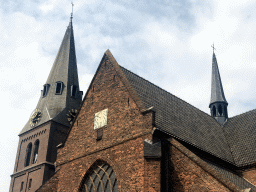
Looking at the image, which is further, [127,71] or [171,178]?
[127,71]

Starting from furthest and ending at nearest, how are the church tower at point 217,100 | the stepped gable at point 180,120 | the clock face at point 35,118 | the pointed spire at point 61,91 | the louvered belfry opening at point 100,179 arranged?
the clock face at point 35,118, the pointed spire at point 61,91, the church tower at point 217,100, the stepped gable at point 180,120, the louvered belfry opening at point 100,179

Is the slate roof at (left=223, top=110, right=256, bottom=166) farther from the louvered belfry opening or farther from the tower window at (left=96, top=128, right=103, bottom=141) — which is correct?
the tower window at (left=96, top=128, right=103, bottom=141)

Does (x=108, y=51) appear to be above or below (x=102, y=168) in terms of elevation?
above

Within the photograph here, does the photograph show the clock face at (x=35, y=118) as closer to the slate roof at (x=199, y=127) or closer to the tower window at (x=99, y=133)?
the slate roof at (x=199, y=127)

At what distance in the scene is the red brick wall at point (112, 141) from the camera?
15.4 meters

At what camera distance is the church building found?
15055 millimetres

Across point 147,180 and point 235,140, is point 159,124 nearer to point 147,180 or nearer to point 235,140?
point 147,180

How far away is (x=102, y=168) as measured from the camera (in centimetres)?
1752

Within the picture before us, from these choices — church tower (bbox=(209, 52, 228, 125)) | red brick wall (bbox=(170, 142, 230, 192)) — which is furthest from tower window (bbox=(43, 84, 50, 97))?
red brick wall (bbox=(170, 142, 230, 192))

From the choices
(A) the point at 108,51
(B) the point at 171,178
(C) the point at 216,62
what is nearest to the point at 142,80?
(A) the point at 108,51

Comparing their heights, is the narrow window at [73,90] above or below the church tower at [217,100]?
above

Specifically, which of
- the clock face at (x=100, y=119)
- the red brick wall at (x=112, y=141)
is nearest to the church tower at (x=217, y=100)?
the red brick wall at (x=112, y=141)

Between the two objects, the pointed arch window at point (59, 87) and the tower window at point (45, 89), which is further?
the tower window at point (45, 89)

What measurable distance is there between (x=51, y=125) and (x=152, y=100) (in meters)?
15.4
